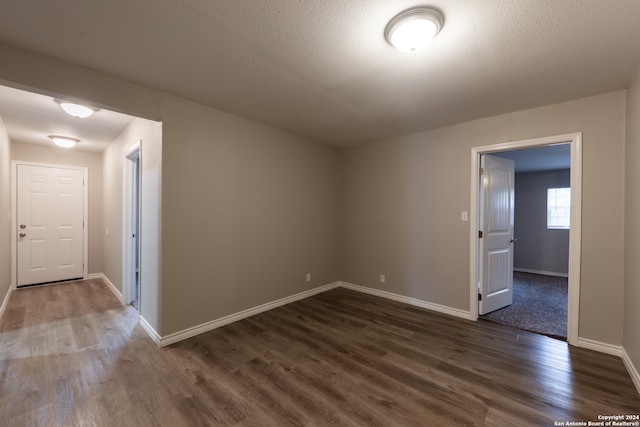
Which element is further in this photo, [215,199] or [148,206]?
[215,199]

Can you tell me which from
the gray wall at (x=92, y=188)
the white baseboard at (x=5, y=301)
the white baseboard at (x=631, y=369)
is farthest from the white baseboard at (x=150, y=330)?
the white baseboard at (x=631, y=369)

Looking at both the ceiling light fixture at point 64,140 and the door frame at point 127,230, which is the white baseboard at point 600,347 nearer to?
the door frame at point 127,230

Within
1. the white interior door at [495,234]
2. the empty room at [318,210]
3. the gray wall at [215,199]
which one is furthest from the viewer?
the white interior door at [495,234]

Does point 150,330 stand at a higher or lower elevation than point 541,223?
lower

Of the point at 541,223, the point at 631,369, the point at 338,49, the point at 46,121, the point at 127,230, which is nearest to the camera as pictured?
the point at 338,49

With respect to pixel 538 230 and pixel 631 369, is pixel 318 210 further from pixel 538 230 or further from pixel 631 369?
pixel 538 230

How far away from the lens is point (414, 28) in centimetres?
154

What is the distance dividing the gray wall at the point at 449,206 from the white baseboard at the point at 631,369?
173mm

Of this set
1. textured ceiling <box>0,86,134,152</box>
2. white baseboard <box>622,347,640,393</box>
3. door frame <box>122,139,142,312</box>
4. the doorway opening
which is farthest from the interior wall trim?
the doorway opening

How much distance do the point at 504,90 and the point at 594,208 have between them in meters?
1.44

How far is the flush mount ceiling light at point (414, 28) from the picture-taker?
148 cm

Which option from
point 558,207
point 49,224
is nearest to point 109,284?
point 49,224

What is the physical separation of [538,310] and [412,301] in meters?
1.63

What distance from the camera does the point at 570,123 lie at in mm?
2631
